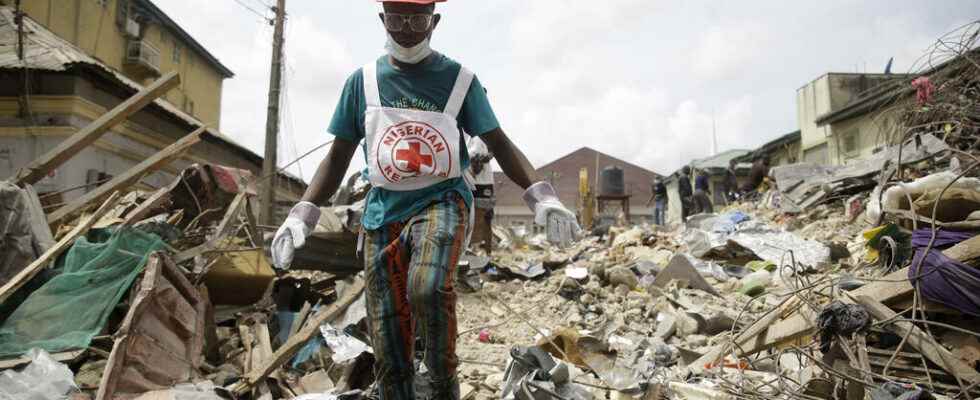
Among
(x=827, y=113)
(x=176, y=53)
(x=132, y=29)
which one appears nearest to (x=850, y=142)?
(x=827, y=113)

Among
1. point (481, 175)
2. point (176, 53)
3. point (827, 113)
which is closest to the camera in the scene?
point (481, 175)

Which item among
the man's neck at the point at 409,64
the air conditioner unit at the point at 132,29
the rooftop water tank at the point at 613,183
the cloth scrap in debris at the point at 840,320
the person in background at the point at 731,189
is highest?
the air conditioner unit at the point at 132,29

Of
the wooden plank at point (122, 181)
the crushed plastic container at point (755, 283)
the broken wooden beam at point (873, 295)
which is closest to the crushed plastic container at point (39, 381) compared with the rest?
the wooden plank at point (122, 181)

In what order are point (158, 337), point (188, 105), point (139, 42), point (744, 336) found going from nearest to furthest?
point (744, 336), point (158, 337), point (139, 42), point (188, 105)

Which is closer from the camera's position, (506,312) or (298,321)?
(298,321)

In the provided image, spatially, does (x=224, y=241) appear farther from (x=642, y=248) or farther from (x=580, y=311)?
(x=642, y=248)

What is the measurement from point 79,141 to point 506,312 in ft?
13.4

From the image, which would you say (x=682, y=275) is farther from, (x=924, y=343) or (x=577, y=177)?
(x=577, y=177)

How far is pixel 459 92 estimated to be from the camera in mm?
2223

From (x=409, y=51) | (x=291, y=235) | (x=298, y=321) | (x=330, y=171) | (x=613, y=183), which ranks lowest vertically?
(x=298, y=321)

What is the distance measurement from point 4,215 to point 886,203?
5979 millimetres

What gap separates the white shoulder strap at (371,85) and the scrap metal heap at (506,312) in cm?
131

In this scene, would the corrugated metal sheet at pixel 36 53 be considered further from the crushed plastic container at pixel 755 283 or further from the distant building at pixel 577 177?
the distant building at pixel 577 177

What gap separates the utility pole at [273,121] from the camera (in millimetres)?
11695
